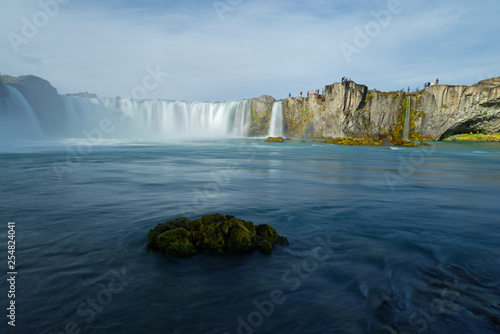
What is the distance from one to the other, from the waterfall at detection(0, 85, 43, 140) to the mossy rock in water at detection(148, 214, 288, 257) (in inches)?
3301

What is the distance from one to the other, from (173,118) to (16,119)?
1529 inches

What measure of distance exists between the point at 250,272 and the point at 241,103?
287 feet

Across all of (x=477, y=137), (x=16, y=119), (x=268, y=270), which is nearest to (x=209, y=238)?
(x=268, y=270)

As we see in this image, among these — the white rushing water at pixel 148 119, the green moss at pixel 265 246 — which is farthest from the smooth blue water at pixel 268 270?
the white rushing water at pixel 148 119

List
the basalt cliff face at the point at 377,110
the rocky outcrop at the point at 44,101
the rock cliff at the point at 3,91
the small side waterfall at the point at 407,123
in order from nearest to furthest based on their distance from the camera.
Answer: the basalt cliff face at the point at 377,110 < the rock cliff at the point at 3,91 < the small side waterfall at the point at 407,123 < the rocky outcrop at the point at 44,101

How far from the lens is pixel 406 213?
33.7 feet

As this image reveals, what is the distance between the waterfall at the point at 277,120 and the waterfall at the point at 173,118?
7.35 metres

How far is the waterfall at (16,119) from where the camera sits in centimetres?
7169

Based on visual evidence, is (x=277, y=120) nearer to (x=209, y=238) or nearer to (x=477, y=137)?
(x=477, y=137)

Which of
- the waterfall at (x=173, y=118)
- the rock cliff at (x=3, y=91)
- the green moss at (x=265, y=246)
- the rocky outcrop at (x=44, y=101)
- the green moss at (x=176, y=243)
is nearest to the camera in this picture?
the green moss at (x=176, y=243)

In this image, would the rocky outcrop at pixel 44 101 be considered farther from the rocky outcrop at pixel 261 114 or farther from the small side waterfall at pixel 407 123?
the small side waterfall at pixel 407 123

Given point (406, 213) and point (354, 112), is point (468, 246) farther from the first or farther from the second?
point (354, 112)

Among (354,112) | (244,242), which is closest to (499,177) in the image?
(244,242)

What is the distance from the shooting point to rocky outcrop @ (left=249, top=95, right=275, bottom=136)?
91000 millimetres
